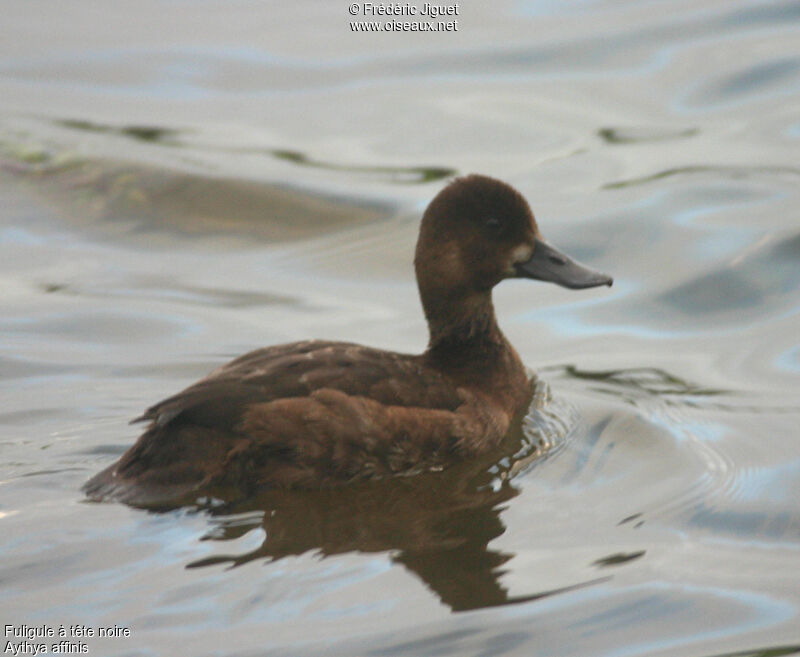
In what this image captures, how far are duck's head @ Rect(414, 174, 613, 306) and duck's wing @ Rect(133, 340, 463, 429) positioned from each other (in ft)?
1.74

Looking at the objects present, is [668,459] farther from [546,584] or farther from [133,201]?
[133,201]

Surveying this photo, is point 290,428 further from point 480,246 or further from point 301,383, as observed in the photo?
point 480,246

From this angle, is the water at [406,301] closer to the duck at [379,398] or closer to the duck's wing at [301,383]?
the duck at [379,398]

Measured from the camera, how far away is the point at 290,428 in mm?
5336

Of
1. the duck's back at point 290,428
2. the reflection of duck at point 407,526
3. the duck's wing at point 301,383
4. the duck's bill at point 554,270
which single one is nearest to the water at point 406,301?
the reflection of duck at point 407,526

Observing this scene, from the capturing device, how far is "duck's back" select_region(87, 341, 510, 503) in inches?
208

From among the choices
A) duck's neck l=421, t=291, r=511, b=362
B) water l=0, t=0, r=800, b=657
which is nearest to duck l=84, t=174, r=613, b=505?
duck's neck l=421, t=291, r=511, b=362

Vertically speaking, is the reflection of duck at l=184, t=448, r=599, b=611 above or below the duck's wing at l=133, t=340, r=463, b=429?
below

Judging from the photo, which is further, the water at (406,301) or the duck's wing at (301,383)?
the duck's wing at (301,383)

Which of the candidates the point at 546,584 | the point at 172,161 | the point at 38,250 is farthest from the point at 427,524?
the point at 172,161

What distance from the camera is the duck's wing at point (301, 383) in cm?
529

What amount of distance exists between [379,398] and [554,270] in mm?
1250

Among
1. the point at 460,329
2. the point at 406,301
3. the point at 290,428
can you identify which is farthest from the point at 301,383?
the point at 406,301

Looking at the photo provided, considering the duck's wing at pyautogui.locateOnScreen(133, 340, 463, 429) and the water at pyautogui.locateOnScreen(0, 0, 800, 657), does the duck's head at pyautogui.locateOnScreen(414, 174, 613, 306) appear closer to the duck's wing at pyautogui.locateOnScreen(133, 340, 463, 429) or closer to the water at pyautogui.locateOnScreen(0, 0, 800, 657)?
the duck's wing at pyautogui.locateOnScreen(133, 340, 463, 429)
